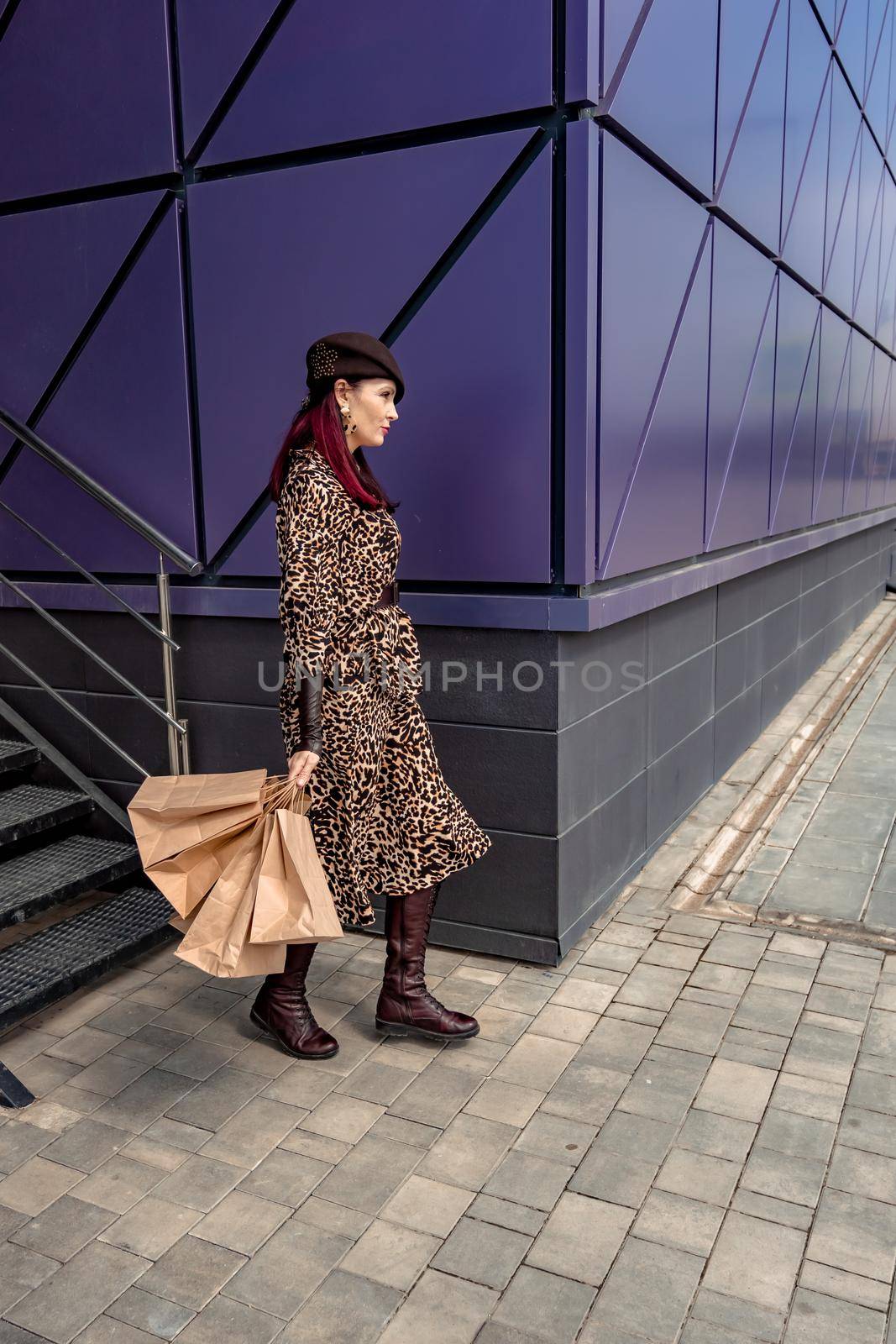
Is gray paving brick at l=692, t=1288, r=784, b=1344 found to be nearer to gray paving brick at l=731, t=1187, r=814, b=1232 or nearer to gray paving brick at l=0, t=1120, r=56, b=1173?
gray paving brick at l=731, t=1187, r=814, b=1232

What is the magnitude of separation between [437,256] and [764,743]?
428 centimetres

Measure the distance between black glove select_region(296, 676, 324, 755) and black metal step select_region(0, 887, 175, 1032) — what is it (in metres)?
1.17

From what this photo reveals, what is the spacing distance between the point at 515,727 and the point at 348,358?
1467 millimetres

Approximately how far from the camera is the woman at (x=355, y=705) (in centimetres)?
314

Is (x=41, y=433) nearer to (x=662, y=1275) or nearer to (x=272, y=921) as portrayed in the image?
(x=272, y=921)

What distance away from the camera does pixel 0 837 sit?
4332 mm

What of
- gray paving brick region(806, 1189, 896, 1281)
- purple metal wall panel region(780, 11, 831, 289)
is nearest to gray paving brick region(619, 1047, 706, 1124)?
gray paving brick region(806, 1189, 896, 1281)

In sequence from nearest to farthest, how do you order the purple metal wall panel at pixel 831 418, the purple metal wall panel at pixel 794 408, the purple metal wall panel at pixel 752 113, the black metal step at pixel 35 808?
1. the black metal step at pixel 35 808
2. the purple metal wall panel at pixel 752 113
3. the purple metal wall panel at pixel 794 408
4. the purple metal wall panel at pixel 831 418

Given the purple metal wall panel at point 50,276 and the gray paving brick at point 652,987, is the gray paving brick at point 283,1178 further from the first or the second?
the purple metal wall panel at point 50,276

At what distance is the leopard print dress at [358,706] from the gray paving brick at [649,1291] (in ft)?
4.10

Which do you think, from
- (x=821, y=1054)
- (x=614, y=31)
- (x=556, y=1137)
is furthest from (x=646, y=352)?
(x=556, y=1137)

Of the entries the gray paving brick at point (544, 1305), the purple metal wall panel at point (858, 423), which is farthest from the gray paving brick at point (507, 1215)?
the purple metal wall panel at point (858, 423)

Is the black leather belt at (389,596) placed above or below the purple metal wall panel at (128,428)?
below

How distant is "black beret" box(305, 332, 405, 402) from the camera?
3141 mm
